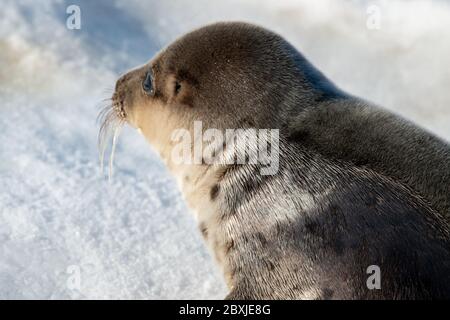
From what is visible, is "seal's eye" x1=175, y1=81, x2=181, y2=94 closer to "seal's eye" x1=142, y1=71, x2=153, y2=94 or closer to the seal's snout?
"seal's eye" x1=142, y1=71, x2=153, y2=94

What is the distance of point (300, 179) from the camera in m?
3.63

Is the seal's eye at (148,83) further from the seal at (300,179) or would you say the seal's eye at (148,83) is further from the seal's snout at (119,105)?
the seal's snout at (119,105)

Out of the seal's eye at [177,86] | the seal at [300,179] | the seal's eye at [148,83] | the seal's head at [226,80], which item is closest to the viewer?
the seal at [300,179]

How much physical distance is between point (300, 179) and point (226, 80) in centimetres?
83

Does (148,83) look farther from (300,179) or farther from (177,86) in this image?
(300,179)

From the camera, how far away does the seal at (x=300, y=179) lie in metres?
3.28

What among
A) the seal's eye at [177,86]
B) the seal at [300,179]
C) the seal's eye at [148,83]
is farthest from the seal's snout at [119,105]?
the seal's eye at [177,86]

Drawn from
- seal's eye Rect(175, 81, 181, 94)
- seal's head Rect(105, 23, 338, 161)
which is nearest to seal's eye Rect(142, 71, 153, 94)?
seal's head Rect(105, 23, 338, 161)

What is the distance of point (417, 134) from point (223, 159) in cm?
111

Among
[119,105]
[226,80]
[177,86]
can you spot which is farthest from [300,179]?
[119,105]

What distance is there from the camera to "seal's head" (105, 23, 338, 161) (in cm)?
395

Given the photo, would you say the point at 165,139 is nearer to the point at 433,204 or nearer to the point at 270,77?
A: the point at 270,77

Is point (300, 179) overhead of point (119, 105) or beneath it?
beneath
